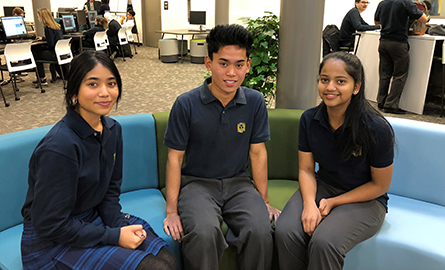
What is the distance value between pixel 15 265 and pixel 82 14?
9127mm

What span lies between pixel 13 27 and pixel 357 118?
7383 mm

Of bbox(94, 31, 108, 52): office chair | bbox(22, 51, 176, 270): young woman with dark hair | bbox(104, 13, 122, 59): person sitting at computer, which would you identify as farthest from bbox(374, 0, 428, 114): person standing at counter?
bbox(104, 13, 122, 59): person sitting at computer

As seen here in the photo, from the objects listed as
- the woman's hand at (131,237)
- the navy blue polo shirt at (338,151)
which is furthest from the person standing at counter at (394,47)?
the woman's hand at (131,237)

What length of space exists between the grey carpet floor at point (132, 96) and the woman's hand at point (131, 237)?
2.05 metres

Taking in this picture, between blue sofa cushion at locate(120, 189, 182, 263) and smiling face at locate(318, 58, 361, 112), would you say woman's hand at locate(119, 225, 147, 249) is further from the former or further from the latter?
smiling face at locate(318, 58, 361, 112)

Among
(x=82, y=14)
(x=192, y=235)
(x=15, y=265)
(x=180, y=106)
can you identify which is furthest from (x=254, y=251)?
(x=82, y=14)

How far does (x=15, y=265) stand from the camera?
5.14 feet

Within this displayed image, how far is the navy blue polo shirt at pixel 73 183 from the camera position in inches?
50.8

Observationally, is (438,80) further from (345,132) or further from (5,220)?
(5,220)

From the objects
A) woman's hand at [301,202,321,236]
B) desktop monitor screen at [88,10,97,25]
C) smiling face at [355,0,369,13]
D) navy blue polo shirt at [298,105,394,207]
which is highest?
smiling face at [355,0,369,13]

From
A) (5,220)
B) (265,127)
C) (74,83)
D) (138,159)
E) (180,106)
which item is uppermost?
(74,83)

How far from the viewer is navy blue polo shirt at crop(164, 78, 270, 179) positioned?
6.30 ft

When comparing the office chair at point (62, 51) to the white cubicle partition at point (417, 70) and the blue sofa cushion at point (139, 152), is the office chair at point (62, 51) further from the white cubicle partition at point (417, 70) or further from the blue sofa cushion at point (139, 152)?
the white cubicle partition at point (417, 70)

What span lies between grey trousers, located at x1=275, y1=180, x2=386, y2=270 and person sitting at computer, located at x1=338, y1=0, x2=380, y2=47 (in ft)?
16.8
